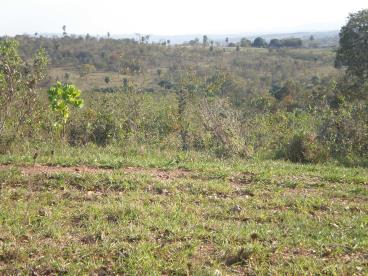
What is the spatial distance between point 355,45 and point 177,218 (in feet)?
80.4

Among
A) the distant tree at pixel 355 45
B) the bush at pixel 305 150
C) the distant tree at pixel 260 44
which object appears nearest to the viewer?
the bush at pixel 305 150

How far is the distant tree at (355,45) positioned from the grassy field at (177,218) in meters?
20.0

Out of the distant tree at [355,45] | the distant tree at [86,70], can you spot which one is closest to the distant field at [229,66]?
the distant tree at [86,70]

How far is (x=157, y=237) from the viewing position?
16.3 ft

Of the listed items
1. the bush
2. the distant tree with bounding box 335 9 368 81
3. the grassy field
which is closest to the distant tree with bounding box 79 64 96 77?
the distant tree with bounding box 335 9 368 81

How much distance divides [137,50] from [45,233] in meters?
50.1

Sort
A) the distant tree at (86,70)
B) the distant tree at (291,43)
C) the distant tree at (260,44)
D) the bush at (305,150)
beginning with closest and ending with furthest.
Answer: the bush at (305,150)
the distant tree at (86,70)
the distant tree at (260,44)
the distant tree at (291,43)

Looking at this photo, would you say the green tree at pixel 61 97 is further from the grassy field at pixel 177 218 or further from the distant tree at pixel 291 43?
the distant tree at pixel 291 43

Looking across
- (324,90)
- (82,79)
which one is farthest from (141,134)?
(82,79)

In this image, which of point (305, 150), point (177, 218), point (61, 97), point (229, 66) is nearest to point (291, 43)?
point (229, 66)

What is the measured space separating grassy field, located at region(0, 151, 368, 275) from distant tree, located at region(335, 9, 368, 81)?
20.0 metres

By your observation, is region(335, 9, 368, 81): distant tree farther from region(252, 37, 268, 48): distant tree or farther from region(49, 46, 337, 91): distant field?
region(252, 37, 268, 48): distant tree

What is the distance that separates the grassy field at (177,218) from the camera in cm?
440

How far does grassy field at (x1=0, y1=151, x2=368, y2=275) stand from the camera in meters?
4.40
